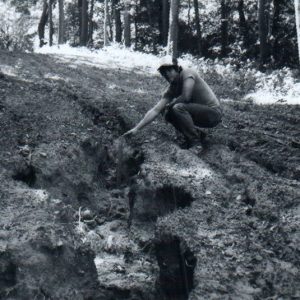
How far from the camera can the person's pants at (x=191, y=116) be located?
619cm

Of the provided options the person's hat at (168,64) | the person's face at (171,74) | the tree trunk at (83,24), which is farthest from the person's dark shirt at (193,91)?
the tree trunk at (83,24)

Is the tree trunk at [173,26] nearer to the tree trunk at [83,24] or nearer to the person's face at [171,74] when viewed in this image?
the tree trunk at [83,24]

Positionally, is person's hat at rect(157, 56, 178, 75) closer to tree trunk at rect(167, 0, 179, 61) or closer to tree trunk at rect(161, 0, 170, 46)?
tree trunk at rect(167, 0, 179, 61)

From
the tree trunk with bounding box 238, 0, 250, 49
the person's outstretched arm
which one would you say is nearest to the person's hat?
the person's outstretched arm

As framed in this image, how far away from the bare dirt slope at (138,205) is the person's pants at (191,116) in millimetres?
298

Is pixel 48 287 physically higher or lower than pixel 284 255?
lower

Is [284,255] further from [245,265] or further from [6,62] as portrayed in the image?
[6,62]

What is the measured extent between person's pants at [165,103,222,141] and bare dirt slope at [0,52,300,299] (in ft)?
0.98

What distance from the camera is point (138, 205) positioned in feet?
18.9

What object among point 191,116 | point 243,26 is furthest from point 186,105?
point 243,26

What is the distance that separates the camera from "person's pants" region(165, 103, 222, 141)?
619 centimetres

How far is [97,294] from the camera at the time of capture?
4.38 meters

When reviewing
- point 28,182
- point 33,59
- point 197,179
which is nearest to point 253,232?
point 197,179

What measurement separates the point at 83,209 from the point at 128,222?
63 cm
